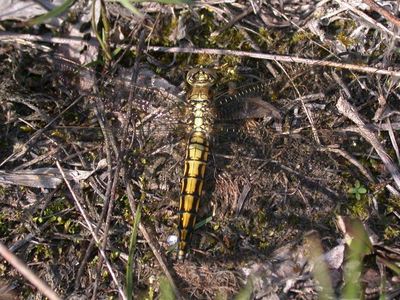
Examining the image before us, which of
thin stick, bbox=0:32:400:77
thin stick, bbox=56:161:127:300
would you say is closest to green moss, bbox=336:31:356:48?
thin stick, bbox=0:32:400:77

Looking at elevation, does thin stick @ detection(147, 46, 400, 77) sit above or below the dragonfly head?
above

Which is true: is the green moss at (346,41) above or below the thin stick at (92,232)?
above

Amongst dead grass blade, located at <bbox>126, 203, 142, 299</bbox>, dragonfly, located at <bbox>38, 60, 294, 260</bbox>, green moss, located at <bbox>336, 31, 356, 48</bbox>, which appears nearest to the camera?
dead grass blade, located at <bbox>126, 203, 142, 299</bbox>

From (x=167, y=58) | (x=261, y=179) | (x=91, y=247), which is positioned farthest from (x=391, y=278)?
(x=167, y=58)

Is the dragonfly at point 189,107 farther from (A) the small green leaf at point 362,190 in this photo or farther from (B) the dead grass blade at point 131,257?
(A) the small green leaf at point 362,190

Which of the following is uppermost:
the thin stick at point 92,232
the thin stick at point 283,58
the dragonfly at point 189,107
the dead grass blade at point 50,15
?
the dead grass blade at point 50,15

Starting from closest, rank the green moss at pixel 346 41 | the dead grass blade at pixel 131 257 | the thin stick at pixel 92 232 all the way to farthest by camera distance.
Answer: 1. the dead grass blade at pixel 131 257
2. the thin stick at pixel 92 232
3. the green moss at pixel 346 41

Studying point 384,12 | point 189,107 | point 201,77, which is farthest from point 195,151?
point 384,12

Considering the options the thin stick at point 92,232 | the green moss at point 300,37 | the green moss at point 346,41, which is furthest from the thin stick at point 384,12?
the thin stick at point 92,232

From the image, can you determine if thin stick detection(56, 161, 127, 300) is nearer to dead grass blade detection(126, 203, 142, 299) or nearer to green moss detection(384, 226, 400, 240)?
dead grass blade detection(126, 203, 142, 299)
